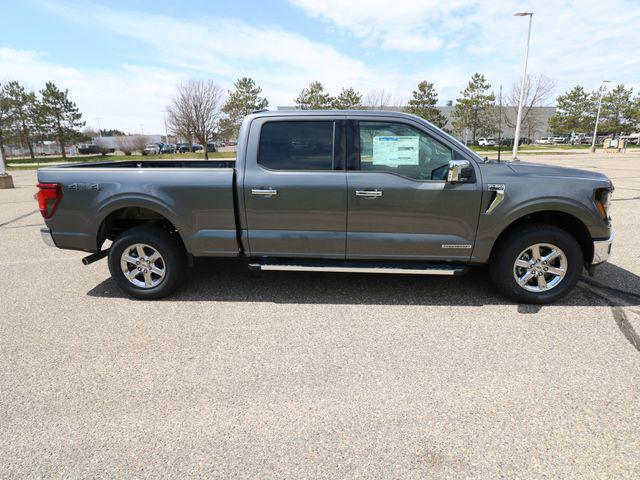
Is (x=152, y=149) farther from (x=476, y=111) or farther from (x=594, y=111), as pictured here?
(x=594, y=111)

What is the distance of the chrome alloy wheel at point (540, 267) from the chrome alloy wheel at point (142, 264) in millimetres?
3768

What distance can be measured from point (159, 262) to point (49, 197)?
4.34ft

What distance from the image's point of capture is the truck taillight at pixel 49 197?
13.8 feet

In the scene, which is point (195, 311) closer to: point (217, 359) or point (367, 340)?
point (217, 359)

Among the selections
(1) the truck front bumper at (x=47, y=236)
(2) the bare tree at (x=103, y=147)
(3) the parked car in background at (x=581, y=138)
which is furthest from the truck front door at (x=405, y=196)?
(3) the parked car in background at (x=581, y=138)

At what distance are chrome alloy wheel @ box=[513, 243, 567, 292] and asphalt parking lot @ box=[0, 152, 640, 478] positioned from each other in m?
0.31

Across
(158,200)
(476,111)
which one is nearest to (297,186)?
(158,200)

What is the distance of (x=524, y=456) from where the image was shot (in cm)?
220

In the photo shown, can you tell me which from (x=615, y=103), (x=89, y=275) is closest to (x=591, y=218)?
(x=89, y=275)

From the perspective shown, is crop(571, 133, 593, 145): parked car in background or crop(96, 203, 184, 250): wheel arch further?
crop(571, 133, 593, 145): parked car in background

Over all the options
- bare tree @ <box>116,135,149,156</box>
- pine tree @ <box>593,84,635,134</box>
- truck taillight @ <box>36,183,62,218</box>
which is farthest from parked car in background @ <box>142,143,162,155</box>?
pine tree @ <box>593,84,635,134</box>

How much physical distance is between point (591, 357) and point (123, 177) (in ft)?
15.1

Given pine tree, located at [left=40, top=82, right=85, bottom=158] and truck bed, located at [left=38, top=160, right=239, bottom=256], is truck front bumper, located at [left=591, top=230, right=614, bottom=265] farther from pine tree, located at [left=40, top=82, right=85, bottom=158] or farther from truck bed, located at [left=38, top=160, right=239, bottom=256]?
pine tree, located at [left=40, top=82, right=85, bottom=158]

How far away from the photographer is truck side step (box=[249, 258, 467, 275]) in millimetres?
4012
